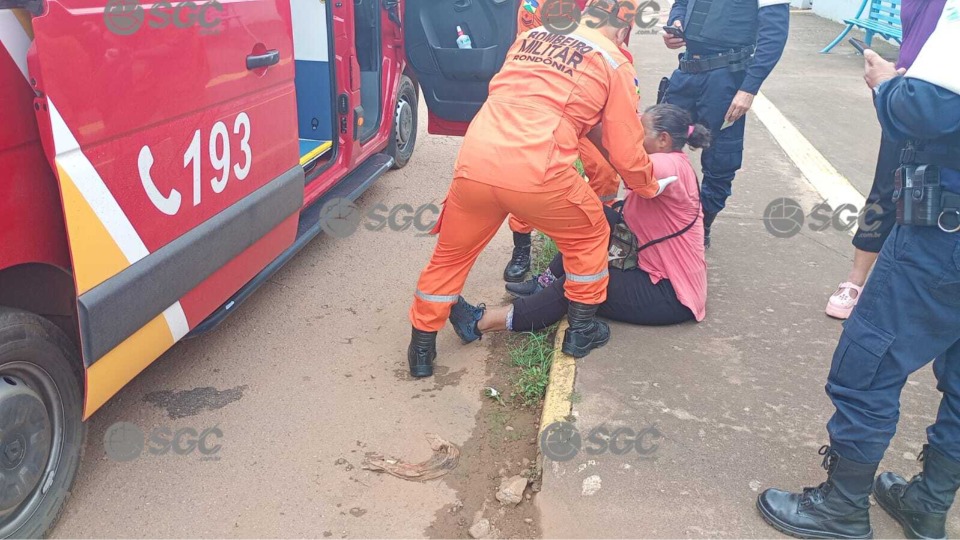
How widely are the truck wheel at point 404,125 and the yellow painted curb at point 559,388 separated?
2721 millimetres

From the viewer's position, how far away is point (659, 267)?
3414 mm

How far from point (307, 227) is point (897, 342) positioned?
2.71 m

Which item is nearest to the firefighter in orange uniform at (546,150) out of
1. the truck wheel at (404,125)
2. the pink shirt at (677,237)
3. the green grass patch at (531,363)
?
the pink shirt at (677,237)

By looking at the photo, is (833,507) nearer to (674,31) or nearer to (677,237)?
(677,237)

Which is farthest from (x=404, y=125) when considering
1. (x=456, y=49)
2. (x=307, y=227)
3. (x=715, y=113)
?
(x=715, y=113)

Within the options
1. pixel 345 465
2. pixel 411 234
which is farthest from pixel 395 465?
pixel 411 234

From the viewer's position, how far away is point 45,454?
2.27 meters

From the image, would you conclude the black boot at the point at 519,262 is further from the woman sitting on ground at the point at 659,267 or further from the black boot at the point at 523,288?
the woman sitting on ground at the point at 659,267

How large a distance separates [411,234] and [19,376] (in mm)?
2944

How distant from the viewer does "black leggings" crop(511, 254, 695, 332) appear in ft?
11.2

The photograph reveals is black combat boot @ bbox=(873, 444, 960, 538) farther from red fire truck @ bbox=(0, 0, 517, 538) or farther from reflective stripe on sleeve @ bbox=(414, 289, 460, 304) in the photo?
red fire truck @ bbox=(0, 0, 517, 538)

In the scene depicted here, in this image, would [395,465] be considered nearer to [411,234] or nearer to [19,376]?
[19,376]

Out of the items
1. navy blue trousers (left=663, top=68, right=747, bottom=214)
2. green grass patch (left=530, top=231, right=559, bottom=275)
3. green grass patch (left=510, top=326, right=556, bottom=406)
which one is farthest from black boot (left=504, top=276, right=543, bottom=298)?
navy blue trousers (left=663, top=68, right=747, bottom=214)

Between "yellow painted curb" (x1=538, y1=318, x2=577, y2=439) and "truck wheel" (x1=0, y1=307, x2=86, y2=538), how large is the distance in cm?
156
